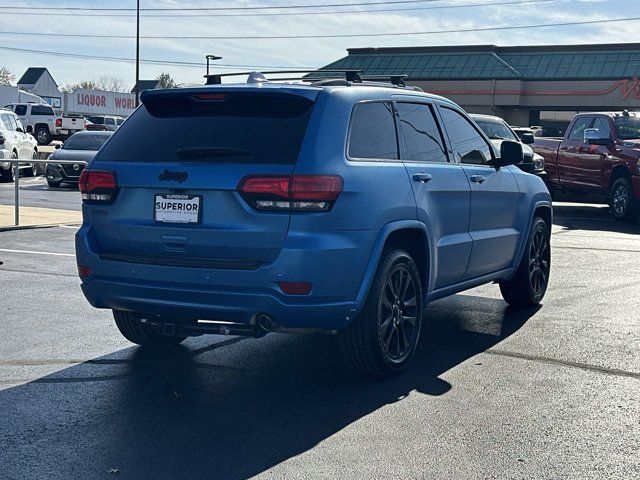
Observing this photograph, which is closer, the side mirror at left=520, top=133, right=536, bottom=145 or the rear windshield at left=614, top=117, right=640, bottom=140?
the rear windshield at left=614, top=117, right=640, bottom=140

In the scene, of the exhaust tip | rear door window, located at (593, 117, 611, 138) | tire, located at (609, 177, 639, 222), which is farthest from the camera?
rear door window, located at (593, 117, 611, 138)

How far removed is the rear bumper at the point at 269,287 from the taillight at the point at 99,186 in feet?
1.42

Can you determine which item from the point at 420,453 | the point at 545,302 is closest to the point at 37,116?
the point at 545,302

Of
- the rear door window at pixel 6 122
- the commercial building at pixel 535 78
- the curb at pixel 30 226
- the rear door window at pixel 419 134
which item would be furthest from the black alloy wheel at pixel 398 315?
the commercial building at pixel 535 78

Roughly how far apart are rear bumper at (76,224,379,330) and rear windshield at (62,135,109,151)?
63.5 ft

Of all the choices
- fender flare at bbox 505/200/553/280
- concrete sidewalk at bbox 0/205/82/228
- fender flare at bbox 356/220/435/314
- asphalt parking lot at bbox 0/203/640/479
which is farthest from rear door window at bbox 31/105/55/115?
fender flare at bbox 356/220/435/314

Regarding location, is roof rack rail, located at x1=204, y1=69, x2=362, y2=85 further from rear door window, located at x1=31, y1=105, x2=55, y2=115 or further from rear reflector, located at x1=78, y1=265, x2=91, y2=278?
rear door window, located at x1=31, y1=105, x2=55, y2=115

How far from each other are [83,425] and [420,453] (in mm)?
1758

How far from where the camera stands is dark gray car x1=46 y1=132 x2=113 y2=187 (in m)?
23.8

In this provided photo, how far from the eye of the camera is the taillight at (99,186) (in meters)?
6.00

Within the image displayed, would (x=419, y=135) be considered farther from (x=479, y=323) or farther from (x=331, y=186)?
(x=479, y=323)

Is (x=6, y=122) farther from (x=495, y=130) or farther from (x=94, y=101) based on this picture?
(x=94, y=101)

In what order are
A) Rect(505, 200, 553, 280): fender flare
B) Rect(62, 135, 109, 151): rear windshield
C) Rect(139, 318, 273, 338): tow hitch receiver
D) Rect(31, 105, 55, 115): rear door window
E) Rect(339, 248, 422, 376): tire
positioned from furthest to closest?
Rect(31, 105, 55, 115): rear door window
Rect(62, 135, 109, 151): rear windshield
Rect(505, 200, 553, 280): fender flare
Rect(339, 248, 422, 376): tire
Rect(139, 318, 273, 338): tow hitch receiver

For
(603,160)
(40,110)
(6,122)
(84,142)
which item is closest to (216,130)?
(603,160)
